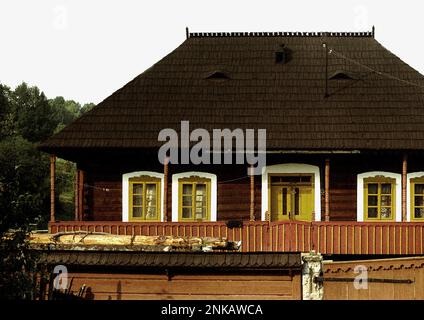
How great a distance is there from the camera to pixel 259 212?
73.4 ft

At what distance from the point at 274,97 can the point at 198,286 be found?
8.08 metres

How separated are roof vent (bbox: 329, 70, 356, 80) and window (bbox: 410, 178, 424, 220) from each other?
424 cm

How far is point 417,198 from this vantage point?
73.6 feet

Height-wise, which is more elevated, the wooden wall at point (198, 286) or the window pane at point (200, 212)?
the window pane at point (200, 212)

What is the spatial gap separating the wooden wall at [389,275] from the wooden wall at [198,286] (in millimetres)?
1408

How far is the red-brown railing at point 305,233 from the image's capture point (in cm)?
1939

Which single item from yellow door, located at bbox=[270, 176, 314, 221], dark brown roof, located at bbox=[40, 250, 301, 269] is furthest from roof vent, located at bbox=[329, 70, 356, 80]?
dark brown roof, located at bbox=[40, 250, 301, 269]

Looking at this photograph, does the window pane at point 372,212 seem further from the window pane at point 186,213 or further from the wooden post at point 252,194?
the window pane at point 186,213

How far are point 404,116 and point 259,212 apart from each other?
5.65 metres

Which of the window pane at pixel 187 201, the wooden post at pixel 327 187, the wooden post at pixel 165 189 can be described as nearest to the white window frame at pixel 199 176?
the window pane at pixel 187 201

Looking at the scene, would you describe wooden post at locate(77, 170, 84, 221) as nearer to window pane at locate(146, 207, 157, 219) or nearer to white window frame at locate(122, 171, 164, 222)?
white window frame at locate(122, 171, 164, 222)

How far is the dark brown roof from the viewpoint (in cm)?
1720
